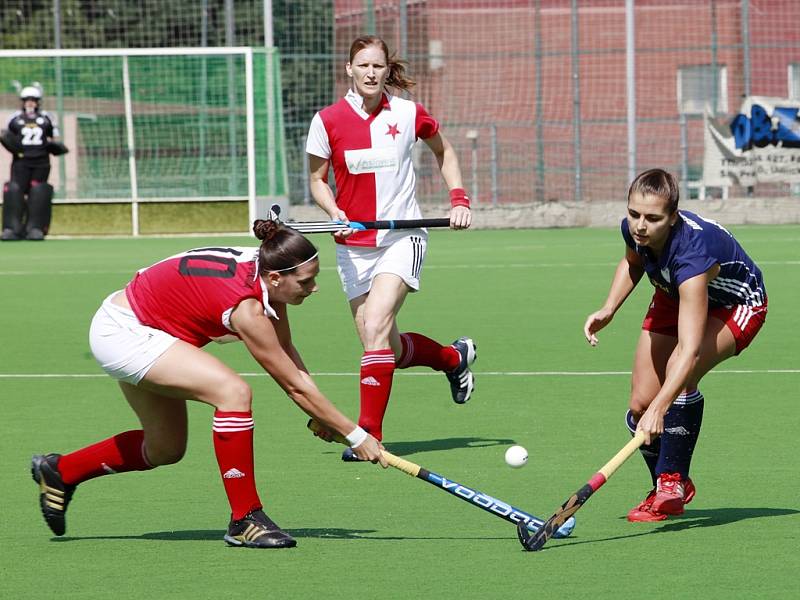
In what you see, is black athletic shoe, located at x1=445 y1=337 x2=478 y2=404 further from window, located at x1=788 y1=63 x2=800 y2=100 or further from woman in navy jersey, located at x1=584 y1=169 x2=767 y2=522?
window, located at x1=788 y1=63 x2=800 y2=100

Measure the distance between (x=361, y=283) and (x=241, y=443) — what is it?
2.32 metres

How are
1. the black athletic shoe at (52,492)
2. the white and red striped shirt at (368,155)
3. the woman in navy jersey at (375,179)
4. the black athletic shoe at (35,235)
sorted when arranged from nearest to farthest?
the black athletic shoe at (52,492), the woman in navy jersey at (375,179), the white and red striped shirt at (368,155), the black athletic shoe at (35,235)

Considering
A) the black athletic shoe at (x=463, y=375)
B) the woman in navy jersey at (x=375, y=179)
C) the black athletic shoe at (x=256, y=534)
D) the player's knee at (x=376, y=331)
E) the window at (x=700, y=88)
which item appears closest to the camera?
the black athletic shoe at (x=256, y=534)

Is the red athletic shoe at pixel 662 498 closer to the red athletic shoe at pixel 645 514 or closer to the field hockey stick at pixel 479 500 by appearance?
the red athletic shoe at pixel 645 514

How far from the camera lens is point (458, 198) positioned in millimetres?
7152

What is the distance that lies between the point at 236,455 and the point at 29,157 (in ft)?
52.3

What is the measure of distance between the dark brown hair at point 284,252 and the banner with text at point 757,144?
17395 millimetres

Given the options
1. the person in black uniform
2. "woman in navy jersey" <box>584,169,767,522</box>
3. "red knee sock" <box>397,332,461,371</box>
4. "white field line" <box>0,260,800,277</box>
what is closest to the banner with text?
"white field line" <box>0,260,800,277</box>

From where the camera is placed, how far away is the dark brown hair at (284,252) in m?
4.75

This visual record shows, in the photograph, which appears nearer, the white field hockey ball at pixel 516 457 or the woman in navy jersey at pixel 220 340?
the woman in navy jersey at pixel 220 340

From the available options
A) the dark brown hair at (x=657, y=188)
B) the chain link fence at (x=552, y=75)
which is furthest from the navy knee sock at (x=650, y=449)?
the chain link fence at (x=552, y=75)

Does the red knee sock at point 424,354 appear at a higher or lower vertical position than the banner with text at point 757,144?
lower

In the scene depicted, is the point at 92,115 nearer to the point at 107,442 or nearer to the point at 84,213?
the point at 84,213

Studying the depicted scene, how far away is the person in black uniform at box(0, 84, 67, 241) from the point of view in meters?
19.8
